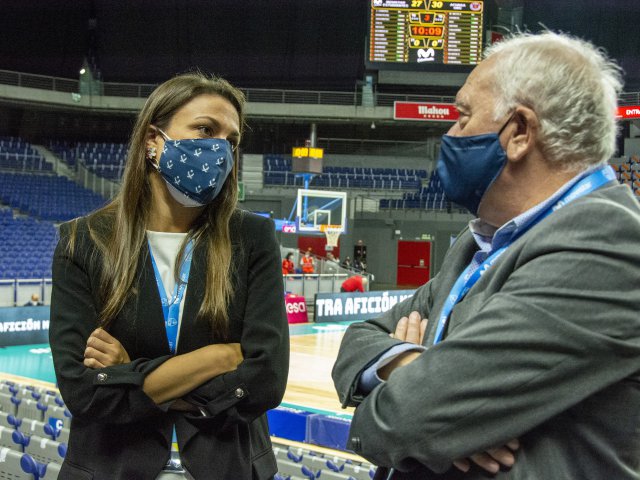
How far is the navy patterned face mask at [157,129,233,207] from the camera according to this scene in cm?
212

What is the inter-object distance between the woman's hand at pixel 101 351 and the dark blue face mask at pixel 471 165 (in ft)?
3.35

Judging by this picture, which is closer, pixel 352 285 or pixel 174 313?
pixel 174 313

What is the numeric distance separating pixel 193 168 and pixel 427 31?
1717 centimetres

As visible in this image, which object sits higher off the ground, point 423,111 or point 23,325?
point 423,111

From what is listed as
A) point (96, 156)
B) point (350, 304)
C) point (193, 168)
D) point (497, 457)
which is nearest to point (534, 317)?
point (497, 457)

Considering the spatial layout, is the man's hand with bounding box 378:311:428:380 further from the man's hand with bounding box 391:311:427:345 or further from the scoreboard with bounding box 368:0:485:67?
the scoreboard with bounding box 368:0:485:67

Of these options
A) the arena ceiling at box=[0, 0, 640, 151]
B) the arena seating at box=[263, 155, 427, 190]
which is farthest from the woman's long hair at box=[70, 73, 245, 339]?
the arena ceiling at box=[0, 0, 640, 151]

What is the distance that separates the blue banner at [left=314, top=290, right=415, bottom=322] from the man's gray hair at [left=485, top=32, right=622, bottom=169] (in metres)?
15.8

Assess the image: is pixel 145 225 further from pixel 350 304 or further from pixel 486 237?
pixel 350 304

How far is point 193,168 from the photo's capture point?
2.12m

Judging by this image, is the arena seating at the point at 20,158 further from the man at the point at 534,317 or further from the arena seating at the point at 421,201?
the man at the point at 534,317

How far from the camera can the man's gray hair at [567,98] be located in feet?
4.36

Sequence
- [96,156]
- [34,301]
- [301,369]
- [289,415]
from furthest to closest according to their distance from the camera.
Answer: [96,156]
[34,301]
[301,369]
[289,415]

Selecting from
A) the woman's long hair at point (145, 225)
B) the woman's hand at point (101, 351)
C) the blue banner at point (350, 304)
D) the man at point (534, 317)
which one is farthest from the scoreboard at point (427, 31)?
the man at point (534, 317)
